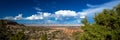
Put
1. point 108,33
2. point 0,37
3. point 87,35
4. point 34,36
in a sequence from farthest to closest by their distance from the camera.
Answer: point 34,36
point 0,37
point 87,35
point 108,33

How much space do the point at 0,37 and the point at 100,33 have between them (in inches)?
1171

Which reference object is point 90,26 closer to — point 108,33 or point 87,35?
point 87,35

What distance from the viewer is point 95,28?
19.7m

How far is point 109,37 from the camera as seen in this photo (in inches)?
758

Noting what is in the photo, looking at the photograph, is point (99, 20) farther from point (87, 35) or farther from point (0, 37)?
point (0, 37)

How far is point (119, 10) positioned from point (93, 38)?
125 inches

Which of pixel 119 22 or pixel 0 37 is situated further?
pixel 0 37

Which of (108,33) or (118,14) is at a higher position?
(118,14)

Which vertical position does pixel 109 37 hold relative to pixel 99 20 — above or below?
below

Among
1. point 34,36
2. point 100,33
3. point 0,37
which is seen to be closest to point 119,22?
point 100,33

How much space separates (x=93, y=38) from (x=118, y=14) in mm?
2871

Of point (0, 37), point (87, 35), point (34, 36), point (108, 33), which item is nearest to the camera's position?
point (108, 33)

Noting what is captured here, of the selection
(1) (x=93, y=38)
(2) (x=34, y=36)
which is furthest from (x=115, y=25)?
(2) (x=34, y=36)

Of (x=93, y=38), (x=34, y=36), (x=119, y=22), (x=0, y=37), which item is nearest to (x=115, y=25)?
(x=119, y=22)
